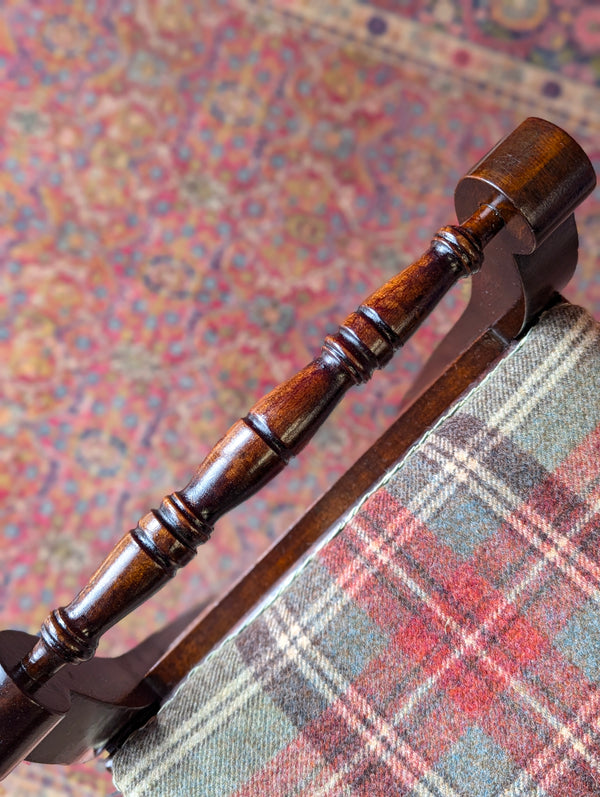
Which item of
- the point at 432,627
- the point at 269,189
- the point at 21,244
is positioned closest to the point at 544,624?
the point at 432,627

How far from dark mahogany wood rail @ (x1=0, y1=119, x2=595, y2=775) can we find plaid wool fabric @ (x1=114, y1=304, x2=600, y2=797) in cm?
9

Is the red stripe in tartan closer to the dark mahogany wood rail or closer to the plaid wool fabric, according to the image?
the plaid wool fabric

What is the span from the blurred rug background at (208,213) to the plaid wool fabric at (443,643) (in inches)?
26.8

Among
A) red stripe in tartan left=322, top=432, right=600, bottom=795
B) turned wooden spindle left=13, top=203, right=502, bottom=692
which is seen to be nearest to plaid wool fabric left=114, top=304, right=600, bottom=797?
red stripe in tartan left=322, top=432, right=600, bottom=795

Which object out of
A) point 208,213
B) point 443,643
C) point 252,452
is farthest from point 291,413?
point 208,213

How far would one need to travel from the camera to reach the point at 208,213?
1.36 m

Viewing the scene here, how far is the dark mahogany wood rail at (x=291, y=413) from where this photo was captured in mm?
422

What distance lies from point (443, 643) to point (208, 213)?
1037 millimetres

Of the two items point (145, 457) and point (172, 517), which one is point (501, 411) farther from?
point (145, 457)

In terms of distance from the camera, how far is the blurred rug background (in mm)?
1233

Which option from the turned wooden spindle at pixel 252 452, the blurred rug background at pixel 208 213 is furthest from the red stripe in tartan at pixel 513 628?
the blurred rug background at pixel 208 213

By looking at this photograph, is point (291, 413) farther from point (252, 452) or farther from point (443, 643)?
point (443, 643)

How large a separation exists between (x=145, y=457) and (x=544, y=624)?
0.88m

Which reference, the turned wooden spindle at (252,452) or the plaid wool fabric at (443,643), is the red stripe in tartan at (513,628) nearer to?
the plaid wool fabric at (443,643)
